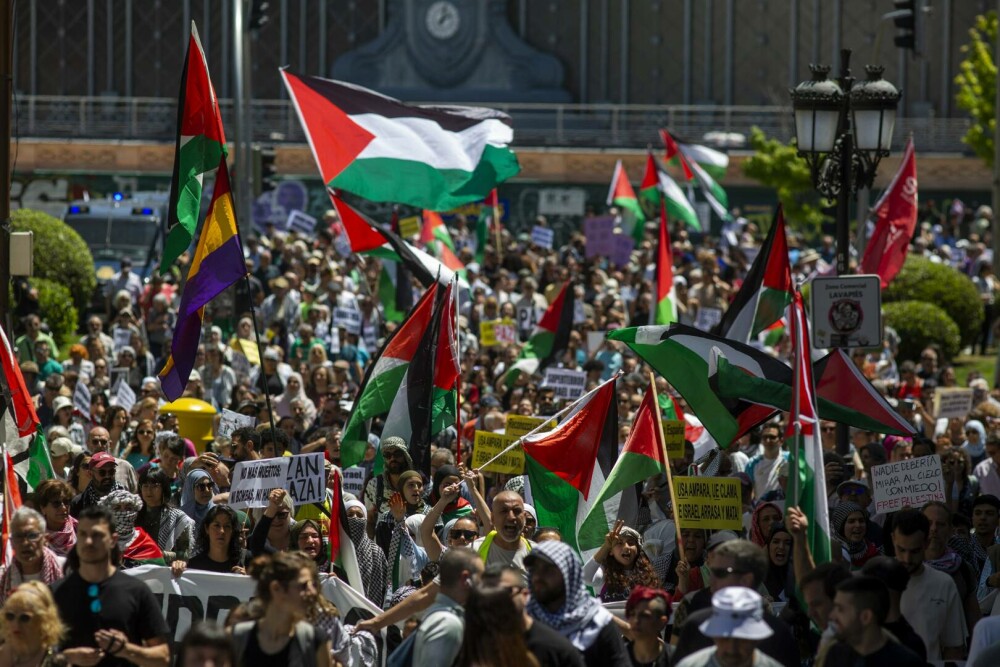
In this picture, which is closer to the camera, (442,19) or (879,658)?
(879,658)

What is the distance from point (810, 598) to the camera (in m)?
7.37

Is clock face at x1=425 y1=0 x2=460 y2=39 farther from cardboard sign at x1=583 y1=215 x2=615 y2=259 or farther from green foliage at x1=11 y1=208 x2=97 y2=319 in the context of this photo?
green foliage at x1=11 y1=208 x2=97 y2=319

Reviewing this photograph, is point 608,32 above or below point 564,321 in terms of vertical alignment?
above

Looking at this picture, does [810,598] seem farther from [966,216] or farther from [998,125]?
[966,216]

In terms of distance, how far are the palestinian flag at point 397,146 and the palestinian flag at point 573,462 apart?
3.43 m

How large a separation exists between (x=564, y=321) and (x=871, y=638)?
12.0 m

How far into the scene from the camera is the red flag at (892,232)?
17359mm

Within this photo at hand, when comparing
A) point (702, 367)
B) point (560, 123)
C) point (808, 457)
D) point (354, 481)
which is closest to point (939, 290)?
point (702, 367)

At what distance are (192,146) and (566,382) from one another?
17.1 ft

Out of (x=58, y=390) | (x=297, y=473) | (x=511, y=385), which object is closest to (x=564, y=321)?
(x=511, y=385)

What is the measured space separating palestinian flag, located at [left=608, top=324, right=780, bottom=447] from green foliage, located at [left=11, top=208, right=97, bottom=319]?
17.5 m

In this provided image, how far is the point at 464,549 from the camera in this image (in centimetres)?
738

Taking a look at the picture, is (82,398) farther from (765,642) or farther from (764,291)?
(765,642)

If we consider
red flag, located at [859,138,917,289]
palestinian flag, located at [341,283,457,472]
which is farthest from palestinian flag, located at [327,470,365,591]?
red flag, located at [859,138,917,289]
